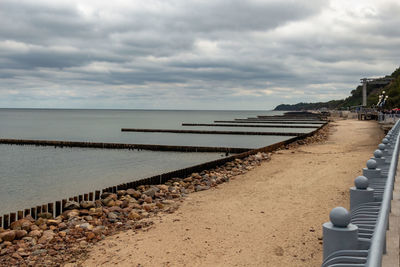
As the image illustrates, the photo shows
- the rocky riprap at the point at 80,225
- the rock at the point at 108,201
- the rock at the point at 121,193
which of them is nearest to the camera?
the rocky riprap at the point at 80,225

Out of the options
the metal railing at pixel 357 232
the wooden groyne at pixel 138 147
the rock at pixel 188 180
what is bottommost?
the wooden groyne at pixel 138 147

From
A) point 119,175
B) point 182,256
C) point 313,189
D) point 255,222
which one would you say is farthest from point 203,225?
point 119,175

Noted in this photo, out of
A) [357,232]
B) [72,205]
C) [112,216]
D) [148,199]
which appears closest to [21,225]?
[72,205]

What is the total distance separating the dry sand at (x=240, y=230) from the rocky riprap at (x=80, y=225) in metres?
0.54

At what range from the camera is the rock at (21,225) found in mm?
9430

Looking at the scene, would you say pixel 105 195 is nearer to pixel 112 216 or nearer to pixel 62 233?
pixel 112 216

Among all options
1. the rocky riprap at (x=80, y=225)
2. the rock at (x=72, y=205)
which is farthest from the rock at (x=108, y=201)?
the rock at (x=72, y=205)

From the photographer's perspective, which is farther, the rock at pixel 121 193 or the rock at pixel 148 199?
the rock at pixel 121 193

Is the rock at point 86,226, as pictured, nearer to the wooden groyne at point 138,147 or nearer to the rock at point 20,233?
the rock at point 20,233

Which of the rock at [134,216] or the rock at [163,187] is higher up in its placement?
the rock at [163,187]

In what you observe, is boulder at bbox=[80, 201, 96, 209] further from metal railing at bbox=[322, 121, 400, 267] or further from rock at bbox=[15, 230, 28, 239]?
metal railing at bbox=[322, 121, 400, 267]

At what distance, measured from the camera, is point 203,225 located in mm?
9195

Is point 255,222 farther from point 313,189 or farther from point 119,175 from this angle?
Answer: point 119,175

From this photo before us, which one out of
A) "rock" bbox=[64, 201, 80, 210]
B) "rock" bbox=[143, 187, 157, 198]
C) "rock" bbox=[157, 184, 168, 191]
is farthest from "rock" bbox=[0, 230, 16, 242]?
"rock" bbox=[157, 184, 168, 191]
